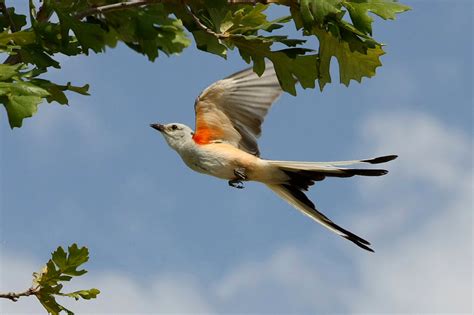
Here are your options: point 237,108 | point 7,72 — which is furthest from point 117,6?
point 7,72

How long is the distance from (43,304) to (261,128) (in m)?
3.04

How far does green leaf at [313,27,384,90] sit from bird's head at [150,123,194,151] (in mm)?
1870

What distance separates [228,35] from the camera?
869cm

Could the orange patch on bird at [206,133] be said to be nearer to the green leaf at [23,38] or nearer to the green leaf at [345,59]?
the green leaf at [345,59]

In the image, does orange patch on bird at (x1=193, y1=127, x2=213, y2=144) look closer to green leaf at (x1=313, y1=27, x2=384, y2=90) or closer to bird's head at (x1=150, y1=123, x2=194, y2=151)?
bird's head at (x1=150, y1=123, x2=194, y2=151)

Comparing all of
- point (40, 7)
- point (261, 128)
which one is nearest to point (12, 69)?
point (40, 7)

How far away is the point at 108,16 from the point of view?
33.4 feet

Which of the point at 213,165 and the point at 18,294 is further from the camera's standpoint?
the point at 213,165

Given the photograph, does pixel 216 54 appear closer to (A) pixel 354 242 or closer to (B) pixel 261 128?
(B) pixel 261 128

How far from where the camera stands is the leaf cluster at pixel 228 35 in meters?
7.95

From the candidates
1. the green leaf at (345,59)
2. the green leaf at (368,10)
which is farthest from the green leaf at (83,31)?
the green leaf at (368,10)

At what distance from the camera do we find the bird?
958 centimetres

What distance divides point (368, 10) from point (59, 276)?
3.74 metres

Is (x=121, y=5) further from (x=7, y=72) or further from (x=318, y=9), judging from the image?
(x=318, y=9)
